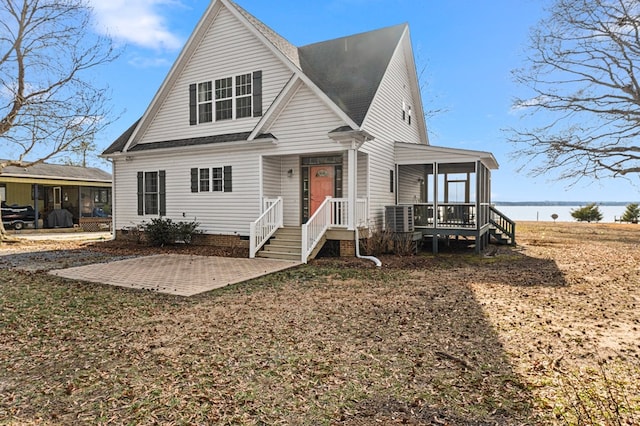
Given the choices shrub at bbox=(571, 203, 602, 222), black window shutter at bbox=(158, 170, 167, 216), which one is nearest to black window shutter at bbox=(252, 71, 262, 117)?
black window shutter at bbox=(158, 170, 167, 216)

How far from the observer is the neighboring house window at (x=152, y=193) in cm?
1548

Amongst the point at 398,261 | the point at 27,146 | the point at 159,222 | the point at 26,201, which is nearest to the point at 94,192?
the point at 26,201

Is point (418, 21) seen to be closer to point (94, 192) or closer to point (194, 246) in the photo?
point (194, 246)

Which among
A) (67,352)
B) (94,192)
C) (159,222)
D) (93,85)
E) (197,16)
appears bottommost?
(67,352)

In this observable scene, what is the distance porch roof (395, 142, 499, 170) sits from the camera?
12820 millimetres

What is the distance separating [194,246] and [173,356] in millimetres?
10613

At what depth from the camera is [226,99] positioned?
47.5ft

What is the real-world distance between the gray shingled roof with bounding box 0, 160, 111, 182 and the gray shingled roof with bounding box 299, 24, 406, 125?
1783cm

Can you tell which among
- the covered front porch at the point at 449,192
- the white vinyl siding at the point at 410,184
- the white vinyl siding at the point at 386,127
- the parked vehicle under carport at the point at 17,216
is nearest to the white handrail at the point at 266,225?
the white vinyl siding at the point at 386,127

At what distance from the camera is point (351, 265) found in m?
10.5

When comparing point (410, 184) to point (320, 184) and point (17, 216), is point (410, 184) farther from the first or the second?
point (17, 216)

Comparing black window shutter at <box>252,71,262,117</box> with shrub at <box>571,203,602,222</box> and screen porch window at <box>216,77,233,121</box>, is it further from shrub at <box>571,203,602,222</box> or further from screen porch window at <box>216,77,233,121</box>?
shrub at <box>571,203,602,222</box>

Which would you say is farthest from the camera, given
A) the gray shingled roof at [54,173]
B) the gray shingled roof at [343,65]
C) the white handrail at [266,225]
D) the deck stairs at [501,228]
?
the gray shingled roof at [54,173]

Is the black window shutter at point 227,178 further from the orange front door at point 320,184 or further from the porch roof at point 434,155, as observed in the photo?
the porch roof at point 434,155
